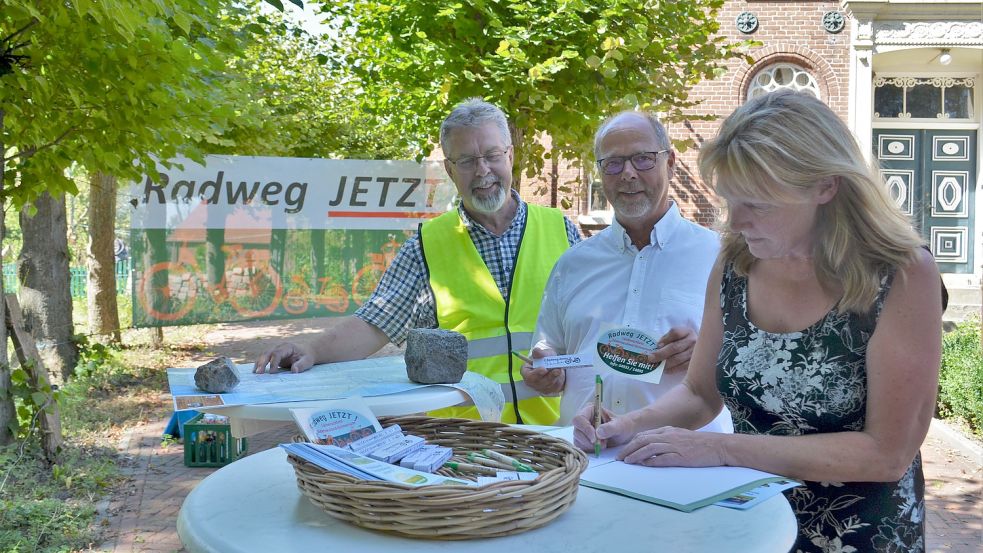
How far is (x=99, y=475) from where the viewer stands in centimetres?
605

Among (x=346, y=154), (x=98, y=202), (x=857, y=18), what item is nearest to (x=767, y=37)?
(x=857, y=18)

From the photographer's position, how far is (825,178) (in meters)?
1.96

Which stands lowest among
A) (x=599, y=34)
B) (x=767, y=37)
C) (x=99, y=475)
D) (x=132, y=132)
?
(x=99, y=475)

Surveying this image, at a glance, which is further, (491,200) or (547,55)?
(547,55)

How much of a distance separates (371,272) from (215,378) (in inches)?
285

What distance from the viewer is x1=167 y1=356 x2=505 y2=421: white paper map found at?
2.57 metres

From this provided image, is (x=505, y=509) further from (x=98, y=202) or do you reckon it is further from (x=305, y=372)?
(x=98, y=202)

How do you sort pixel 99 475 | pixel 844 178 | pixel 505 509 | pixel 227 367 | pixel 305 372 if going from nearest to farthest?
pixel 505 509 < pixel 844 178 < pixel 227 367 < pixel 305 372 < pixel 99 475

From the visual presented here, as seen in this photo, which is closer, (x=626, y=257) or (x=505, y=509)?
(x=505, y=509)

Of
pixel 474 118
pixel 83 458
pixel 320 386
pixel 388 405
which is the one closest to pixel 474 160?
pixel 474 118

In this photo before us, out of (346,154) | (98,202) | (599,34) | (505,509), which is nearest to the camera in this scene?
(505,509)

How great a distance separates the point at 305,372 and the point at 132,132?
3.05 metres

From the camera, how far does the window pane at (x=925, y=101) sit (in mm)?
14492

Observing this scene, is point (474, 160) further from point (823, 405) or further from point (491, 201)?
point (823, 405)
